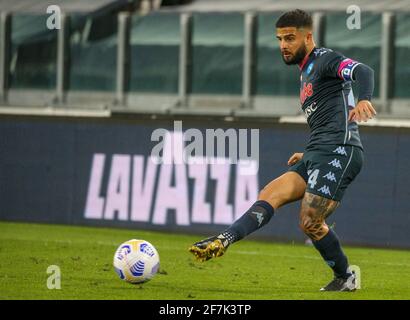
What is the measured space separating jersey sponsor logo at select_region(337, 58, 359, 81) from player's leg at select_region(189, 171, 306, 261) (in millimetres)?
990

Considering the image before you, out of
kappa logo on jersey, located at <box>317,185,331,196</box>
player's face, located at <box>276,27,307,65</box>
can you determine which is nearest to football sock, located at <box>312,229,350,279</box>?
kappa logo on jersey, located at <box>317,185,331,196</box>

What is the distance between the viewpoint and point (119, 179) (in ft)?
60.5

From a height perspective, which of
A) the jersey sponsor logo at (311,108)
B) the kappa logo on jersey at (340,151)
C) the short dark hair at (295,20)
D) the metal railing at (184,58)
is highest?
the metal railing at (184,58)

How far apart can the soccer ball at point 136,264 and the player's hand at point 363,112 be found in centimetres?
226

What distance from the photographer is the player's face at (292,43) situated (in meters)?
10.4

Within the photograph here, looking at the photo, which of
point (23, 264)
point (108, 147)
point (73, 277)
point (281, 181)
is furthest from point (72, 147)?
point (281, 181)

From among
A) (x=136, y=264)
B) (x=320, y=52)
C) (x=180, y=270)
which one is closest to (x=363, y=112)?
(x=320, y=52)

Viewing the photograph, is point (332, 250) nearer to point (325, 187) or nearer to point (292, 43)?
point (325, 187)

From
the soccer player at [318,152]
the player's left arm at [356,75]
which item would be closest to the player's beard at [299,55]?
the soccer player at [318,152]

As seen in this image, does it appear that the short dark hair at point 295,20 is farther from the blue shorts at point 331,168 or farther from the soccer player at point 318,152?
the blue shorts at point 331,168

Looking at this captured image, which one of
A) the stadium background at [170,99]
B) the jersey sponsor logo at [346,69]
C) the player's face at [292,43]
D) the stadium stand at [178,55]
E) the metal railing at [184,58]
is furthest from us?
the stadium stand at [178,55]
